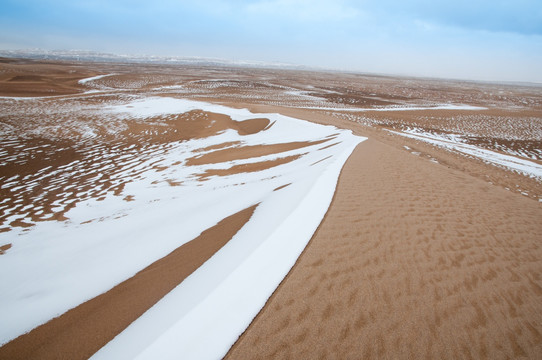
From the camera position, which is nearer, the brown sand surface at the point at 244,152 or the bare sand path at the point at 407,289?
the bare sand path at the point at 407,289

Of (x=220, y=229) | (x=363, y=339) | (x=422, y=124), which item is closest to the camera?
(x=363, y=339)

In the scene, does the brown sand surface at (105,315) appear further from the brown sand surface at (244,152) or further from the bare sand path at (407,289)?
the brown sand surface at (244,152)

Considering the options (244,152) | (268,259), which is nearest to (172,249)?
(268,259)

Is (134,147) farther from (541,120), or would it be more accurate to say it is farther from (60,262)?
(541,120)

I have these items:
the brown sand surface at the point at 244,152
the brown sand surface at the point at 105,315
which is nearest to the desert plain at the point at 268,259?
the brown sand surface at the point at 105,315

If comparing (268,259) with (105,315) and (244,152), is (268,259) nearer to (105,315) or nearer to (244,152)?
(105,315)

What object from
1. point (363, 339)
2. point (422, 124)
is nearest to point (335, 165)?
point (363, 339)
